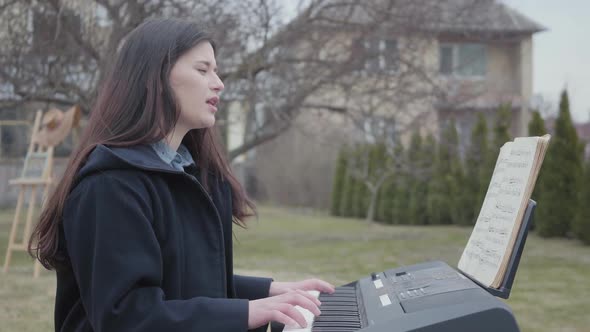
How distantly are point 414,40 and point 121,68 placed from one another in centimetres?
853

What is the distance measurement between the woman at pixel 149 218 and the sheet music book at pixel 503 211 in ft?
1.44

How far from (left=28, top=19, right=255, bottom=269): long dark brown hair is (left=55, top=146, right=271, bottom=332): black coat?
0.04 meters

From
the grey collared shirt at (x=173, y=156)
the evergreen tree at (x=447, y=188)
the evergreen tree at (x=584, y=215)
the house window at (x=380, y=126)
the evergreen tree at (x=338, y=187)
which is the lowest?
the evergreen tree at (x=338, y=187)

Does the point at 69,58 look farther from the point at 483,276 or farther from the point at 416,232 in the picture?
the point at 483,276

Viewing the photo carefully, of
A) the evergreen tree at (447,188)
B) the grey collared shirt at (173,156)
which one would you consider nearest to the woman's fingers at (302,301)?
the grey collared shirt at (173,156)

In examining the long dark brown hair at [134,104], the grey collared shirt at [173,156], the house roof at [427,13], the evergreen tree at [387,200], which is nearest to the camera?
the long dark brown hair at [134,104]

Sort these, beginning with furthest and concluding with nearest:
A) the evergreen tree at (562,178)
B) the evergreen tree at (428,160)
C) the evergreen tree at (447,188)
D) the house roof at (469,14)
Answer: the evergreen tree at (428,160) < the evergreen tree at (447,188) < the evergreen tree at (562,178) < the house roof at (469,14)

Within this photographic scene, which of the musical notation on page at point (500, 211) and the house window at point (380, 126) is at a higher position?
the musical notation on page at point (500, 211)

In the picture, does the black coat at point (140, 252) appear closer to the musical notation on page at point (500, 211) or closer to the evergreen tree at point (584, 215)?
the musical notation on page at point (500, 211)

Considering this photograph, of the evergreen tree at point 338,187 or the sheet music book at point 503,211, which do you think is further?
the evergreen tree at point 338,187

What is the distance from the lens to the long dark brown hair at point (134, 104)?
1.82 meters

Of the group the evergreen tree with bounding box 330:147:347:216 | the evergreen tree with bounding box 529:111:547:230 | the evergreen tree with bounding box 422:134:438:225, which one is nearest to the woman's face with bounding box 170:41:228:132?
the evergreen tree with bounding box 529:111:547:230

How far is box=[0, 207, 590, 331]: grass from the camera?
525cm

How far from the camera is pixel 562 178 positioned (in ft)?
35.8
